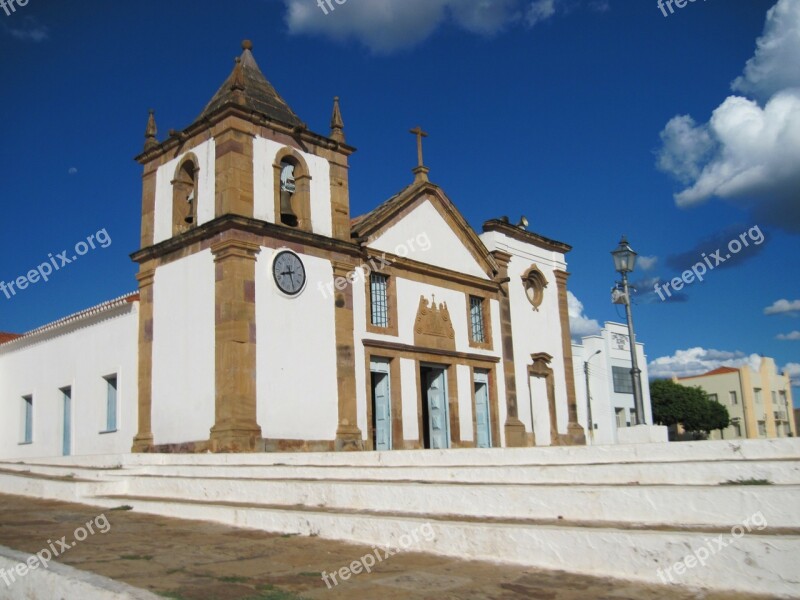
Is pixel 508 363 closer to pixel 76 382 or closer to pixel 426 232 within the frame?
pixel 426 232

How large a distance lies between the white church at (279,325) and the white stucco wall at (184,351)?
5 centimetres

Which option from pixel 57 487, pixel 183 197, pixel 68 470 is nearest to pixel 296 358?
pixel 183 197

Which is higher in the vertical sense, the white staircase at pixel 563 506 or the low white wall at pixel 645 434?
the low white wall at pixel 645 434

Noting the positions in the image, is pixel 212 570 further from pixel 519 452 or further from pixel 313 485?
pixel 519 452

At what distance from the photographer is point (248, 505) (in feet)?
31.3

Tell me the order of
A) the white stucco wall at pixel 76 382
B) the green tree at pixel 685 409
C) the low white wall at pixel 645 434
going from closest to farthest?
1. the low white wall at pixel 645 434
2. the white stucco wall at pixel 76 382
3. the green tree at pixel 685 409

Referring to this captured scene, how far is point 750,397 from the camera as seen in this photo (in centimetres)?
5953

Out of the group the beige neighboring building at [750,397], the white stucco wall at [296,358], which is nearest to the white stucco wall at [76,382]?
the white stucco wall at [296,358]

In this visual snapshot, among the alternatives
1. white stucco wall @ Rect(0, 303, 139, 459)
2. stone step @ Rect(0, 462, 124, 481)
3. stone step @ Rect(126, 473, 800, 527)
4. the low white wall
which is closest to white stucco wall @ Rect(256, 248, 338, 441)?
stone step @ Rect(0, 462, 124, 481)

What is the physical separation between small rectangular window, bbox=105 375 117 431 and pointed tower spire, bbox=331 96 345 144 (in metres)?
8.27

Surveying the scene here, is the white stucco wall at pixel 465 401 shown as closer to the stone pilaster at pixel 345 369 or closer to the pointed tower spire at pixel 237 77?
the stone pilaster at pixel 345 369

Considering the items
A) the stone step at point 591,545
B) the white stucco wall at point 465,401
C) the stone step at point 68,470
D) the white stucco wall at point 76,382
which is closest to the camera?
the stone step at point 591,545

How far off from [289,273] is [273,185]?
2.10 m

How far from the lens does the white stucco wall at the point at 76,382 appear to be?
62.0 feet
